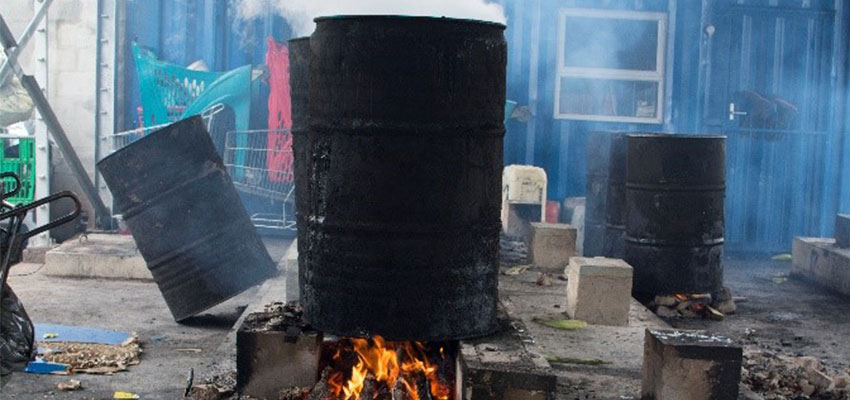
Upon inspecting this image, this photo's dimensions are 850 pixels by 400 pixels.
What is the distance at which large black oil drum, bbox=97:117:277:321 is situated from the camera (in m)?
7.79

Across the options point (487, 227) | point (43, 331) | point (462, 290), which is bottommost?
point (43, 331)

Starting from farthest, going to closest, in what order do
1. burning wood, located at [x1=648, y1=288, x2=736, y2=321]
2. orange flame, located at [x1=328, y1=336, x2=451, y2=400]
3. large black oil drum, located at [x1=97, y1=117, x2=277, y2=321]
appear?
burning wood, located at [x1=648, y1=288, x2=736, y2=321] < large black oil drum, located at [x1=97, y1=117, x2=277, y2=321] < orange flame, located at [x1=328, y1=336, x2=451, y2=400]

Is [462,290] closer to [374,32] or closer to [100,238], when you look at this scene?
[374,32]

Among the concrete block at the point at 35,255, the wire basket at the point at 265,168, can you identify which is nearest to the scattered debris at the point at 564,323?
the wire basket at the point at 265,168

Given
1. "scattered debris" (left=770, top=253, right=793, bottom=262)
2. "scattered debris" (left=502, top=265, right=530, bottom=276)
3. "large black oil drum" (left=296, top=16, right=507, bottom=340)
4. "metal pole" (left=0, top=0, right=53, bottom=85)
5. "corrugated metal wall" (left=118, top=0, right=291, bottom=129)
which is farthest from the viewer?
"scattered debris" (left=770, top=253, right=793, bottom=262)

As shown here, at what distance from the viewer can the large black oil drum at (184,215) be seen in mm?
7785

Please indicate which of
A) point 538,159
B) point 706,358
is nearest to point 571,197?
point 538,159

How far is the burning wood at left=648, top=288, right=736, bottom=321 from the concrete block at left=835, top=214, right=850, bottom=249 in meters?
2.45

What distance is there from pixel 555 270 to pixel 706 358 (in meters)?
4.13

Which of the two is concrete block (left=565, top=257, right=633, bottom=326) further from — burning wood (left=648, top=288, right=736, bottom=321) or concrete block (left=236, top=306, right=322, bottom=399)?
concrete block (left=236, top=306, right=322, bottom=399)

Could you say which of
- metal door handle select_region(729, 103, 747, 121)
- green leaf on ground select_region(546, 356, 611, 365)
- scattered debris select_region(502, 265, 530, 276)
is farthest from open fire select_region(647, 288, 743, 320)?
metal door handle select_region(729, 103, 747, 121)

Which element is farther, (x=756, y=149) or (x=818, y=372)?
(x=756, y=149)

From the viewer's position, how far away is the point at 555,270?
939cm

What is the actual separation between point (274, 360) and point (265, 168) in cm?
784
